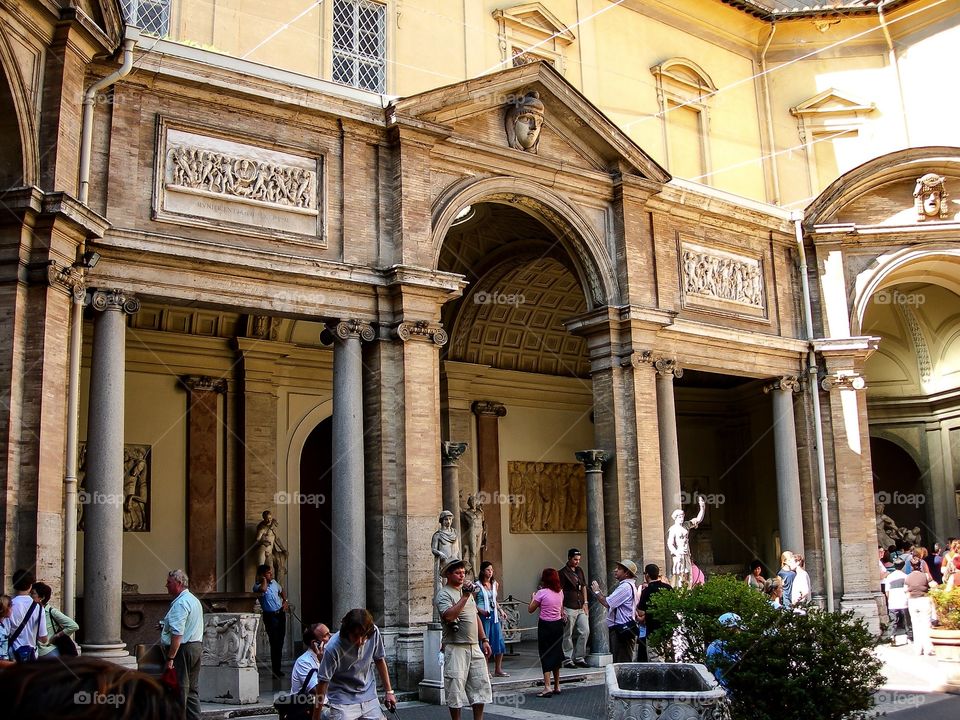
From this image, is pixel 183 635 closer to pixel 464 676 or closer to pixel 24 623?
pixel 24 623

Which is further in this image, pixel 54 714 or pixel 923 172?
pixel 923 172

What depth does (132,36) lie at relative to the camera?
1293 cm

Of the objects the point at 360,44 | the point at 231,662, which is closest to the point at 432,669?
the point at 231,662

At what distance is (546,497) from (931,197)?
10.6 metres

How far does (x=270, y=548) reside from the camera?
17.8 m

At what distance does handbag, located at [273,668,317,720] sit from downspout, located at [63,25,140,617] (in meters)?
4.73

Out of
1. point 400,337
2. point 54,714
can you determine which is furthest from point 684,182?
point 54,714

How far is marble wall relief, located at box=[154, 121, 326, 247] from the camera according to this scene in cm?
1338

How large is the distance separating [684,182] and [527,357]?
594 centimetres

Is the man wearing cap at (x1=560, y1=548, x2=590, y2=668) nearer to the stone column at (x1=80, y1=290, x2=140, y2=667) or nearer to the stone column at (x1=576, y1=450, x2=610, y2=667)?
the stone column at (x1=576, y1=450, x2=610, y2=667)

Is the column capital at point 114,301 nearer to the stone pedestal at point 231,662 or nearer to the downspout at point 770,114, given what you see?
the stone pedestal at point 231,662

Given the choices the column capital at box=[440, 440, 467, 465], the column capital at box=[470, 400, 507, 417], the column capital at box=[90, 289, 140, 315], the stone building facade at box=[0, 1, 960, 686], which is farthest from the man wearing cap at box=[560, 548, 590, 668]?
the column capital at box=[470, 400, 507, 417]

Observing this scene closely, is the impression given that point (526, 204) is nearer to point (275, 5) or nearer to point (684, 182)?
point (684, 182)

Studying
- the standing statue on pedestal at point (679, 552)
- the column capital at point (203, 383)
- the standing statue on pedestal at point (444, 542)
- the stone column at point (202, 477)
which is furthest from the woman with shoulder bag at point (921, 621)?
the column capital at point (203, 383)
